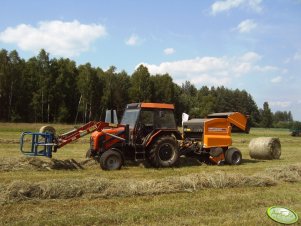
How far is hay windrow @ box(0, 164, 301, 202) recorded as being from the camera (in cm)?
741

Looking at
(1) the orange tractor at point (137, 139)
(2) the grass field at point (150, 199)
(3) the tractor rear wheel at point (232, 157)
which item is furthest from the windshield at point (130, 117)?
(3) the tractor rear wheel at point (232, 157)

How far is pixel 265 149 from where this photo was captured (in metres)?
17.0

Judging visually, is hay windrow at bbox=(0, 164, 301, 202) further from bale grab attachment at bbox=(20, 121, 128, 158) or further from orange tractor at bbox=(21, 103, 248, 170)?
bale grab attachment at bbox=(20, 121, 128, 158)

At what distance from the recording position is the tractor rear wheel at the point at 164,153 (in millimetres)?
12930

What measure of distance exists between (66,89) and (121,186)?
5267 cm

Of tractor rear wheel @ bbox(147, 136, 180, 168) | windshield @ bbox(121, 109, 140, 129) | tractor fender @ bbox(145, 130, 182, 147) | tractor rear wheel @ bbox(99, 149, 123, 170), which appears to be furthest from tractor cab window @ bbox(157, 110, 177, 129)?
tractor rear wheel @ bbox(99, 149, 123, 170)

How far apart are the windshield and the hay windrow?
4158 mm

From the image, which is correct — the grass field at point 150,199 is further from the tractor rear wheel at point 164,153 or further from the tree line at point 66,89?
the tree line at point 66,89

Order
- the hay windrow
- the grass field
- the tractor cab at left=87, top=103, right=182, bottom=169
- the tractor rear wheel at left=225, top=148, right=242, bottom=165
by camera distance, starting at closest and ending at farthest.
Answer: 1. the grass field
2. the hay windrow
3. the tractor cab at left=87, top=103, right=182, bottom=169
4. the tractor rear wheel at left=225, top=148, right=242, bottom=165

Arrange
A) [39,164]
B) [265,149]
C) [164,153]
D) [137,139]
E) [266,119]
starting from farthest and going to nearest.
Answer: [266,119] → [265,149] → [164,153] → [137,139] → [39,164]

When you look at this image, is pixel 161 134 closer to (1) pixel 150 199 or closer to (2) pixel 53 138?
(2) pixel 53 138

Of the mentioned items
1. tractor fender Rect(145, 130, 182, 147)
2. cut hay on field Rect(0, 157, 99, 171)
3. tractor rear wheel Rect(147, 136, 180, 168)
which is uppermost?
tractor fender Rect(145, 130, 182, 147)

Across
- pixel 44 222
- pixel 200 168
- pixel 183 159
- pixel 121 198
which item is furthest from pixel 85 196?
pixel 183 159

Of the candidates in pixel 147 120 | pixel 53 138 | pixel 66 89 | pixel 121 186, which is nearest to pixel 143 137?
pixel 147 120
